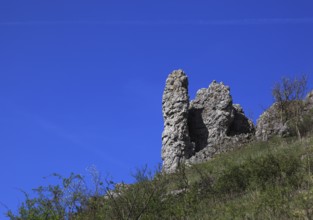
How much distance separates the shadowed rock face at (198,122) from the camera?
2099 inches

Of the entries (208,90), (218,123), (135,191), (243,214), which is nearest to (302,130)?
(218,123)

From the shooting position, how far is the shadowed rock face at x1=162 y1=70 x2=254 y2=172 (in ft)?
175

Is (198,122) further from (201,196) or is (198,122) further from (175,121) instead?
(201,196)

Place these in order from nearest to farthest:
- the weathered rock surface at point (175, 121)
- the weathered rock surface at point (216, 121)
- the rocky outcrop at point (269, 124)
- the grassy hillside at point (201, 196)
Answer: the grassy hillside at point (201, 196)
the rocky outcrop at point (269, 124)
the weathered rock surface at point (175, 121)
the weathered rock surface at point (216, 121)

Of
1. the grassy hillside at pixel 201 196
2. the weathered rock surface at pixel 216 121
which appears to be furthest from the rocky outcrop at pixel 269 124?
the grassy hillside at pixel 201 196

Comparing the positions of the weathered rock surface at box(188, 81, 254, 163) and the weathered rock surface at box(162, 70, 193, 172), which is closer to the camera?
the weathered rock surface at box(162, 70, 193, 172)

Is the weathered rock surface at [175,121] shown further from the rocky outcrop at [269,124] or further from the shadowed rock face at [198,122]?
the rocky outcrop at [269,124]

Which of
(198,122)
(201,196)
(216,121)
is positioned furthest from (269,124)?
(201,196)

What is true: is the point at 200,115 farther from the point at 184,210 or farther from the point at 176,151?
the point at 184,210

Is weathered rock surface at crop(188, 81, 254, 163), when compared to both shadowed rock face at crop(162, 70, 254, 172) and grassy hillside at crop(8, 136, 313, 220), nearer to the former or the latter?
shadowed rock face at crop(162, 70, 254, 172)

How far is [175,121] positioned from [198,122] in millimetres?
3180

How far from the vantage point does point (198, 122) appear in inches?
2251

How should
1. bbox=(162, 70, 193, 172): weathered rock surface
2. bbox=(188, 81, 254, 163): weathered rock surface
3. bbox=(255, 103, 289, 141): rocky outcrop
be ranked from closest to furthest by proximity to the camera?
bbox=(255, 103, 289, 141): rocky outcrop → bbox=(162, 70, 193, 172): weathered rock surface → bbox=(188, 81, 254, 163): weathered rock surface

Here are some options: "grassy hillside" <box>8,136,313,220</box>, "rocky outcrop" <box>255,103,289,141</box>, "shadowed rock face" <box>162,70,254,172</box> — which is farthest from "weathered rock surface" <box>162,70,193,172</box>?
"grassy hillside" <box>8,136,313,220</box>
